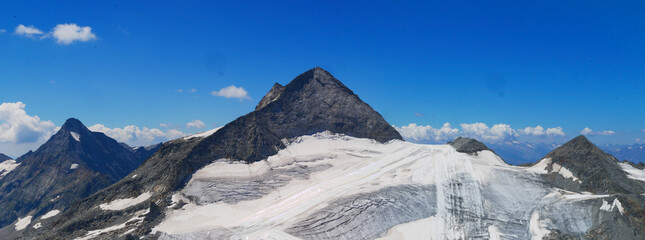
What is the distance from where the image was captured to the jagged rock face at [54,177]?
139875 mm

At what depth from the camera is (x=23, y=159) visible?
179 metres

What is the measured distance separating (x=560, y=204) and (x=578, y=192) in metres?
6.77

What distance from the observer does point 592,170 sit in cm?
6462

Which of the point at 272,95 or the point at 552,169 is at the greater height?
the point at 272,95

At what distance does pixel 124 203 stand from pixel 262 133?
31.3 meters

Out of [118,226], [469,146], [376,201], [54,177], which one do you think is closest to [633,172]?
[469,146]

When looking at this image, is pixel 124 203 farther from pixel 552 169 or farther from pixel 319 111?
pixel 552 169

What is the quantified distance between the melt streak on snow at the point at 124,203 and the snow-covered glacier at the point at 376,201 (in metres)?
6.96

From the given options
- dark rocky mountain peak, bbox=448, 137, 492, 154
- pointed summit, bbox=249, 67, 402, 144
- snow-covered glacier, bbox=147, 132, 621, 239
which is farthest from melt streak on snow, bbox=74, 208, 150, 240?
dark rocky mountain peak, bbox=448, 137, 492, 154

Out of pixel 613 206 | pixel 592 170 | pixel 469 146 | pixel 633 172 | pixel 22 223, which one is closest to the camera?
pixel 613 206

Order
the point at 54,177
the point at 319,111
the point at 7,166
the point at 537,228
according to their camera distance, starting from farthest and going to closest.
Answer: the point at 7,166 < the point at 54,177 < the point at 319,111 < the point at 537,228

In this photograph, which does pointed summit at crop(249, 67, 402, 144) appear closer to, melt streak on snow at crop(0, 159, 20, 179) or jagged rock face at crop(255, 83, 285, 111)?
jagged rock face at crop(255, 83, 285, 111)

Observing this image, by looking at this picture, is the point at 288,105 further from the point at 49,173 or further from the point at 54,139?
the point at 54,139

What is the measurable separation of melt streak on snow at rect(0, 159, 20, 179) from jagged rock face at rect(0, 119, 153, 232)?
3165 mm
